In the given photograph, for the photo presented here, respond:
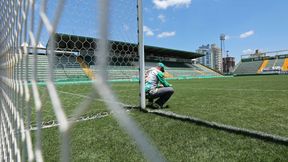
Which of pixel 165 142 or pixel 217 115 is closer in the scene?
pixel 165 142

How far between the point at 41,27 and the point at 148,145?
0.84 meters

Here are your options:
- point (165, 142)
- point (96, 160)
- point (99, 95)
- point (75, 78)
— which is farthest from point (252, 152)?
point (75, 78)

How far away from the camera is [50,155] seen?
2.43m

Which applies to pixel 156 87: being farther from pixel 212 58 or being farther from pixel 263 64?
pixel 212 58

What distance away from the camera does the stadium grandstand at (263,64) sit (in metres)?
45.9

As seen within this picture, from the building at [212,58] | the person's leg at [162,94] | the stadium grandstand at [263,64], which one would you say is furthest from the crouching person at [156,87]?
the building at [212,58]

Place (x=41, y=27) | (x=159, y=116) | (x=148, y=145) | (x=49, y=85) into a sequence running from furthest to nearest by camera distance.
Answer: (x=159, y=116), (x=41, y=27), (x=49, y=85), (x=148, y=145)

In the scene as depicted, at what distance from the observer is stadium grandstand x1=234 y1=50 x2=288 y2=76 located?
45906 millimetres

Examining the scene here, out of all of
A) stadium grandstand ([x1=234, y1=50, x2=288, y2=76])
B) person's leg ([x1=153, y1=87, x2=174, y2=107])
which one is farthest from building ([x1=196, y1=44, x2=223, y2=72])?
person's leg ([x1=153, y1=87, x2=174, y2=107])

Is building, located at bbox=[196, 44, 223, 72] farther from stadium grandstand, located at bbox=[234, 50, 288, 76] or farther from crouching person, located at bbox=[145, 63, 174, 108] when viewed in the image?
crouching person, located at bbox=[145, 63, 174, 108]

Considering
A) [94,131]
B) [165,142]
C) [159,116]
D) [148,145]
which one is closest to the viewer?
[148,145]

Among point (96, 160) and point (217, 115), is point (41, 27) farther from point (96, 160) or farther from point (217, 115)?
point (217, 115)

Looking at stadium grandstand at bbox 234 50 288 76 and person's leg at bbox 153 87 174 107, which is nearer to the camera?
person's leg at bbox 153 87 174 107

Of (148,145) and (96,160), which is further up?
(148,145)
